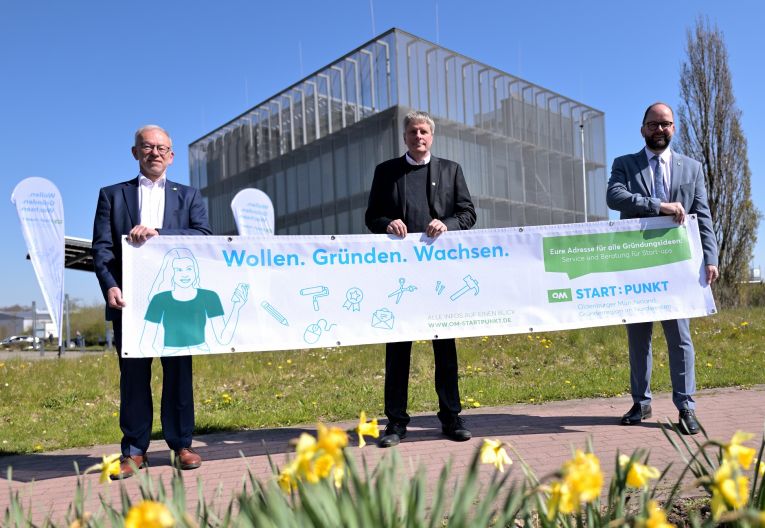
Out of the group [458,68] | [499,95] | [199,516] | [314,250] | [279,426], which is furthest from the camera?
[499,95]

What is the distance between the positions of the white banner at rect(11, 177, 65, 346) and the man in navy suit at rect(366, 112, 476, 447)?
9750mm

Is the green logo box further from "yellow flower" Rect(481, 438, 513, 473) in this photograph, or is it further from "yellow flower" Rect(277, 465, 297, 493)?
"yellow flower" Rect(277, 465, 297, 493)

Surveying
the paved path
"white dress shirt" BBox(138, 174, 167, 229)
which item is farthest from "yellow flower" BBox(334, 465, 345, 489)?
"white dress shirt" BBox(138, 174, 167, 229)

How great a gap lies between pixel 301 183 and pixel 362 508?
38162mm

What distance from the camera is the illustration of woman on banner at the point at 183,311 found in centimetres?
449

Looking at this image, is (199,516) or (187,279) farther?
(187,279)

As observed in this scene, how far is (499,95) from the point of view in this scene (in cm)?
3675

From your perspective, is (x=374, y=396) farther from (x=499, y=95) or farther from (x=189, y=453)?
(x=499, y=95)

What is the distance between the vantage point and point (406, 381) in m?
5.03

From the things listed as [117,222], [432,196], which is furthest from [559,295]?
[117,222]

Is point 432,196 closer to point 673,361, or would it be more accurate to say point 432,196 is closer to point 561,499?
point 673,361

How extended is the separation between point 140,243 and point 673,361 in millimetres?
4023

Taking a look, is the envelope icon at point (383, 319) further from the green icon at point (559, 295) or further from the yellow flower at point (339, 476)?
the yellow flower at point (339, 476)

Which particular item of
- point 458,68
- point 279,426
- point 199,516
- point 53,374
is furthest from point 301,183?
point 199,516
